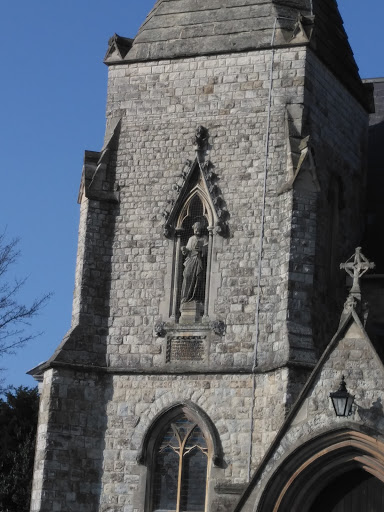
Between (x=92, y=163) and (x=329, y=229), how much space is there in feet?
14.1

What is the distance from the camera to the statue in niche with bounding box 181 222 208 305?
2298 centimetres

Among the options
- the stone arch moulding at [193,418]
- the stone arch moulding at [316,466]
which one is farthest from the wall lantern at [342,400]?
the stone arch moulding at [193,418]

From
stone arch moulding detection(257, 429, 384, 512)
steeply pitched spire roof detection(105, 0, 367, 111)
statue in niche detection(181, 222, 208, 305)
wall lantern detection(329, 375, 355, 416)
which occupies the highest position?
steeply pitched spire roof detection(105, 0, 367, 111)

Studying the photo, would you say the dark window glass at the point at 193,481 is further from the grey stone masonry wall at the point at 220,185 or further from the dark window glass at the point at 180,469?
the grey stone masonry wall at the point at 220,185

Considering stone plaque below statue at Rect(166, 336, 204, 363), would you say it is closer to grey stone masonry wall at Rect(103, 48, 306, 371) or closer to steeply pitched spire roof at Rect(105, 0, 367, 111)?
grey stone masonry wall at Rect(103, 48, 306, 371)

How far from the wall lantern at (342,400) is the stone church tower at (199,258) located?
2.99 m

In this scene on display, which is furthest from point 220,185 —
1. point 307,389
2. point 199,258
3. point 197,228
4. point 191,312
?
point 307,389

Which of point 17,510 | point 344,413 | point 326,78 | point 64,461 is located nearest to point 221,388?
point 64,461

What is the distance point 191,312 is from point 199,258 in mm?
922

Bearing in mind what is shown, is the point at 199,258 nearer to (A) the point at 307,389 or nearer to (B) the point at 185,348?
(B) the point at 185,348

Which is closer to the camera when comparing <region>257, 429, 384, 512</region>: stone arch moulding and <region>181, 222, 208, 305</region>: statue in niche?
<region>257, 429, 384, 512</region>: stone arch moulding

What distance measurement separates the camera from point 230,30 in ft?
78.7

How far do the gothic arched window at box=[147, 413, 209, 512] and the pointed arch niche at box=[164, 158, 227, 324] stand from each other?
6.03 feet

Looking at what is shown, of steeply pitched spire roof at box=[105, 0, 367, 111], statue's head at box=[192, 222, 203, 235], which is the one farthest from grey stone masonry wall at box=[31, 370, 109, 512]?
steeply pitched spire roof at box=[105, 0, 367, 111]
